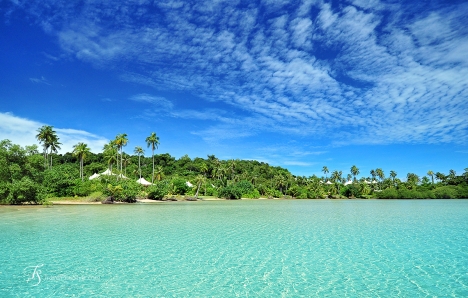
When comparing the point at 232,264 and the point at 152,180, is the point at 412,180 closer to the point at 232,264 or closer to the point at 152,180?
the point at 152,180

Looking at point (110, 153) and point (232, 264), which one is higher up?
point (110, 153)

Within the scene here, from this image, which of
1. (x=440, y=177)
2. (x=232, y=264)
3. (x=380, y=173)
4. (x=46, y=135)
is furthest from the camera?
(x=380, y=173)

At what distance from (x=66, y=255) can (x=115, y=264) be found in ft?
10.7

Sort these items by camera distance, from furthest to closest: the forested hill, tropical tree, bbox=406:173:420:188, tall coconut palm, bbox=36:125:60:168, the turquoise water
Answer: tropical tree, bbox=406:173:420:188 → tall coconut palm, bbox=36:125:60:168 → the forested hill → the turquoise water

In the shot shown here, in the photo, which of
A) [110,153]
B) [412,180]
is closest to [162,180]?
[110,153]

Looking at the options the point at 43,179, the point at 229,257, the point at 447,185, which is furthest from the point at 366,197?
the point at 229,257

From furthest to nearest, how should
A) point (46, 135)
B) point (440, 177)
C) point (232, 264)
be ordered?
point (440, 177) < point (46, 135) < point (232, 264)

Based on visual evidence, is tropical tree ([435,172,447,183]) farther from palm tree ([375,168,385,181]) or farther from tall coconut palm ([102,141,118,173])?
tall coconut palm ([102,141,118,173])

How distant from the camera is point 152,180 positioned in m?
81.1

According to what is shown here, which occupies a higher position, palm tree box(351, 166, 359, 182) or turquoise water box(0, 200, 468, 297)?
palm tree box(351, 166, 359, 182)

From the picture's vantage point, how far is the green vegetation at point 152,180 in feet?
148

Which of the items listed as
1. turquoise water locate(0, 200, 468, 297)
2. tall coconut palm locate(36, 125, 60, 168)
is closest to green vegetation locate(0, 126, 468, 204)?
tall coconut palm locate(36, 125, 60, 168)

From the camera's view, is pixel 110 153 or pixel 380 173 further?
pixel 380 173

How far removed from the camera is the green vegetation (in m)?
45.2
